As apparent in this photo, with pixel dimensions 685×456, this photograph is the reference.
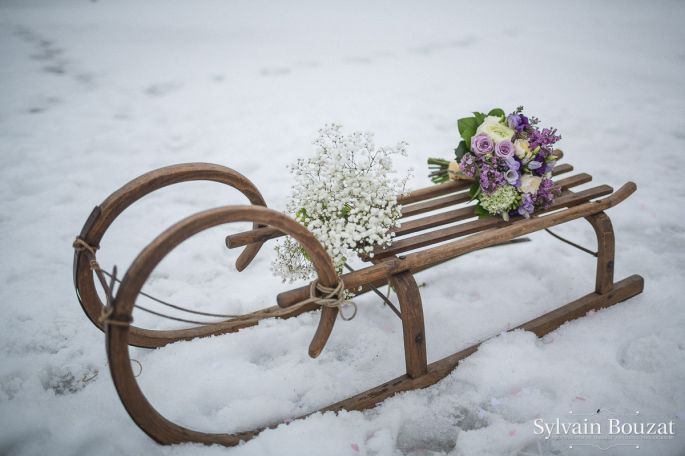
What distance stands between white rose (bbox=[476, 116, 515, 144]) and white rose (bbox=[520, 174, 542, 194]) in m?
0.19

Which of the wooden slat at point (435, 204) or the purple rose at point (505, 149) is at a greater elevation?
the purple rose at point (505, 149)

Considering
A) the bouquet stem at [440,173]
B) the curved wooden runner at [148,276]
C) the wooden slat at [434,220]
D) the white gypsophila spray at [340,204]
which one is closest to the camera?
the curved wooden runner at [148,276]

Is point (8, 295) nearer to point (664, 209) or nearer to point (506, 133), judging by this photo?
point (506, 133)

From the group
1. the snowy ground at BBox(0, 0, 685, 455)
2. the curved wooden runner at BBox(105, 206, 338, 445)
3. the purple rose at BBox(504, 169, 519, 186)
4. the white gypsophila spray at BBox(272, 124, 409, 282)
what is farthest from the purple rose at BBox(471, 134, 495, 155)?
the curved wooden runner at BBox(105, 206, 338, 445)

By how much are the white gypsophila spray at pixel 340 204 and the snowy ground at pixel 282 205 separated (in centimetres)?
57

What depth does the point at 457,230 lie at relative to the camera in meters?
1.99

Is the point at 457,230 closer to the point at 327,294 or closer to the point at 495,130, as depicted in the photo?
the point at 495,130

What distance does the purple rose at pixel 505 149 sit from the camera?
6.45ft

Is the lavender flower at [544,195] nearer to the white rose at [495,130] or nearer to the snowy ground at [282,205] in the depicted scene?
the white rose at [495,130]

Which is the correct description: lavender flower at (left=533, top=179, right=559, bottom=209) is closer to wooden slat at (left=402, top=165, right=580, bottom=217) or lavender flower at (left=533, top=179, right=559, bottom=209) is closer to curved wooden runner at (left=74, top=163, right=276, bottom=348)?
wooden slat at (left=402, top=165, right=580, bottom=217)

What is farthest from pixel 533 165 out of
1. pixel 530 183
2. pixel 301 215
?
pixel 301 215

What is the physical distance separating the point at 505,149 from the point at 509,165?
2.8 inches

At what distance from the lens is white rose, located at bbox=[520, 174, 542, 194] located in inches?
78.0

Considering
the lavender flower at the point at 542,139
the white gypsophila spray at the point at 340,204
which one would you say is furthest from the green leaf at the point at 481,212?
the white gypsophila spray at the point at 340,204
